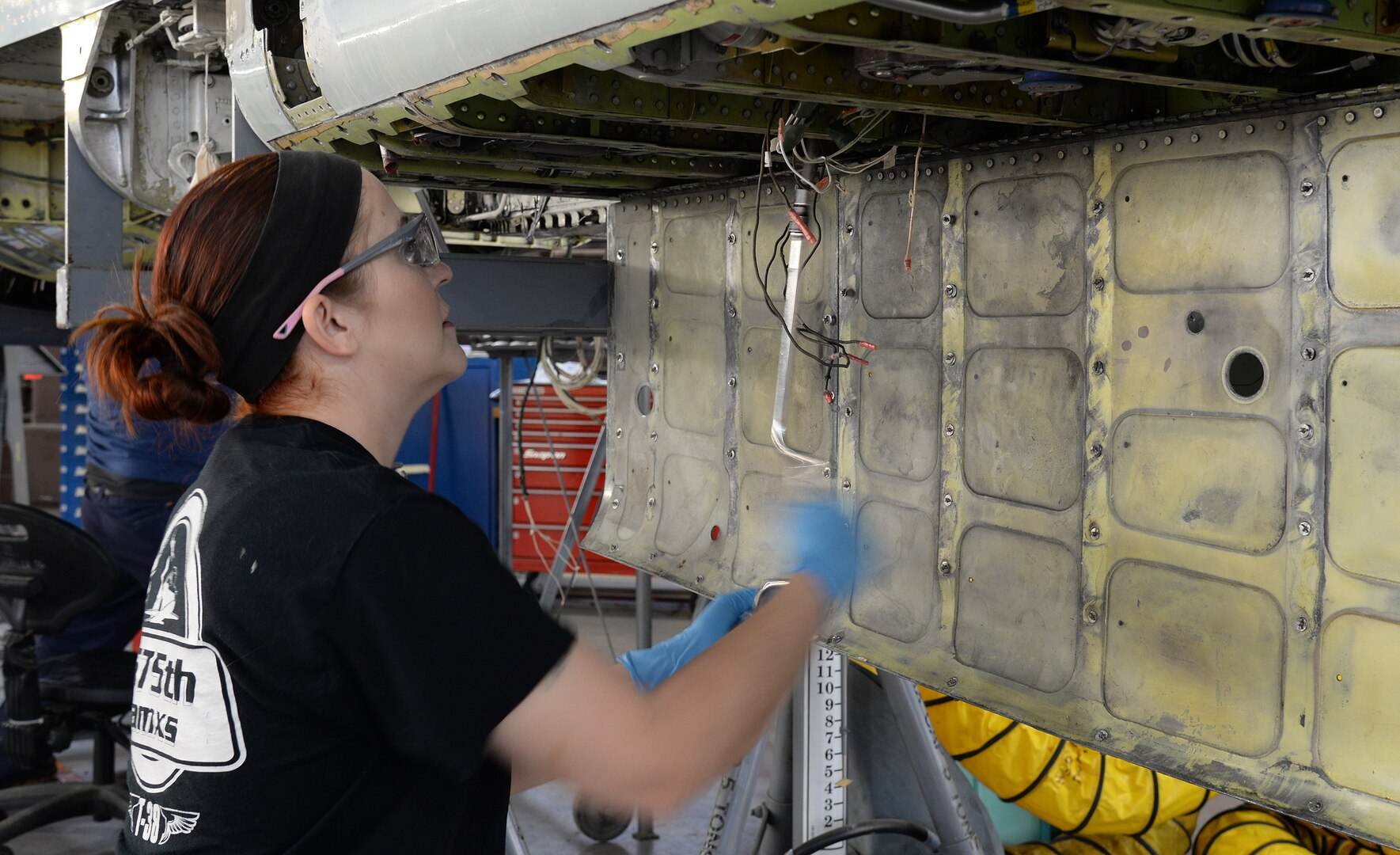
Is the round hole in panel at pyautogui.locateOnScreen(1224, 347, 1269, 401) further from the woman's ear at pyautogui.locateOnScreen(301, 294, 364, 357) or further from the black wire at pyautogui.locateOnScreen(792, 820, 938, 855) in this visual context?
the black wire at pyautogui.locateOnScreen(792, 820, 938, 855)

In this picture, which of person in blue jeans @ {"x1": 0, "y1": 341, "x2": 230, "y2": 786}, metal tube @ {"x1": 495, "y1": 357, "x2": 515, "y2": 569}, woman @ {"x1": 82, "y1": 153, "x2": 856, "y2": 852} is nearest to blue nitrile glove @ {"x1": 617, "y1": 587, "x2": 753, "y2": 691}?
woman @ {"x1": 82, "y1": 153, "x2": 856, "y2": 852}

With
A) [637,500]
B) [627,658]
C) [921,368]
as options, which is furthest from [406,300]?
[637,500]

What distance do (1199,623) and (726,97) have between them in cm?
119

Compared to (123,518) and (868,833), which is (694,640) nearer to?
(868,833)

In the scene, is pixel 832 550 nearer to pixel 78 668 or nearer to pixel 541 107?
pixel 541 107

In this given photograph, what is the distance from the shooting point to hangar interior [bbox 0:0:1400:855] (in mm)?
1479

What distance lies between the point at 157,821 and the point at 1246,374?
4.98 ft

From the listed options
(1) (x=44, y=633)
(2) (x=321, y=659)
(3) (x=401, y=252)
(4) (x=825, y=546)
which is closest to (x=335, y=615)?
(2) (x=321, y=659)

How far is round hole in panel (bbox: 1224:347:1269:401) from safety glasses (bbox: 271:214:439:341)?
3.74ft

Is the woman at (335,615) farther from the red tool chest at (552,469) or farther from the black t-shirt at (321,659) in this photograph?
the red tool chest at (552,469)

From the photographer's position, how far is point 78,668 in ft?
12.5

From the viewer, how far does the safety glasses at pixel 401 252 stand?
1254 millimetres

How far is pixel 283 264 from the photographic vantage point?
1.24 meters

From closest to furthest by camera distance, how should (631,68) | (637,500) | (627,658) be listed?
1. (631,68)
2. (627,658)
3. (637,500)
